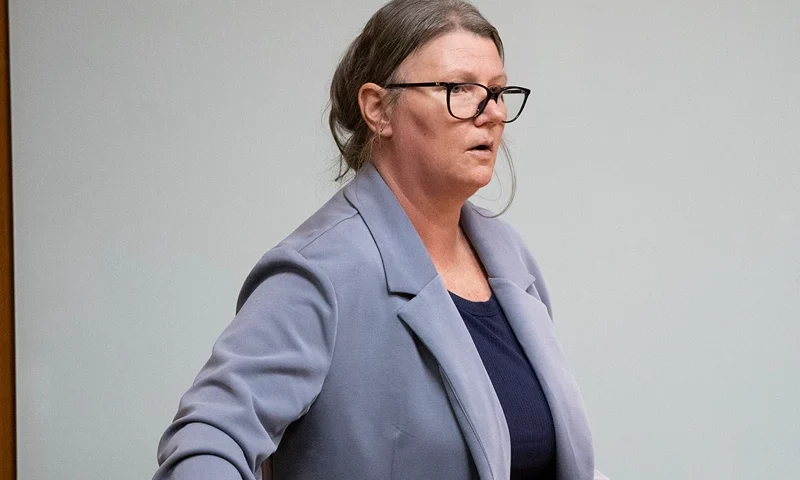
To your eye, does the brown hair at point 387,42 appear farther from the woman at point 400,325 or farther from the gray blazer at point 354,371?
the gray blazer at point 354,371

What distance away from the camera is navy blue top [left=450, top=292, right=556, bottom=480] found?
147 cm

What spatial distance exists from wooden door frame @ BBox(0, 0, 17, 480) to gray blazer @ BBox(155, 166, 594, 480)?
1.18m

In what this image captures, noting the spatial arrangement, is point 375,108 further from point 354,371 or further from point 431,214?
point 354,371

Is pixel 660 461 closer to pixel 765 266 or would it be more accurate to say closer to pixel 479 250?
pixel 765 266

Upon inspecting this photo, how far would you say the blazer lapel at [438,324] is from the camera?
1.38 metres

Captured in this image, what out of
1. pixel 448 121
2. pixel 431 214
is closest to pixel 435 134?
pixel 448 121

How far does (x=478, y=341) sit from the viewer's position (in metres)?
1.51

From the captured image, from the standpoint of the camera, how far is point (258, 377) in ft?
4.19

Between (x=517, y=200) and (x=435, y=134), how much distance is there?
1341 millimetres

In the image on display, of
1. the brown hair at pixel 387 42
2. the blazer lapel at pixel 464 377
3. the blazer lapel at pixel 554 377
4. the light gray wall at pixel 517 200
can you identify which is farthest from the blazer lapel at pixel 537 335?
the light gray wall at pixel 517 200

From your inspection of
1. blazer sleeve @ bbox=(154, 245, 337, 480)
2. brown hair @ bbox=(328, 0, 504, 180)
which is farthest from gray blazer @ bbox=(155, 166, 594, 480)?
brown hair @ bbox=(328, 0, 504, 180)

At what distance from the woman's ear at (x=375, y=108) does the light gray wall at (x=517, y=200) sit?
1.03m

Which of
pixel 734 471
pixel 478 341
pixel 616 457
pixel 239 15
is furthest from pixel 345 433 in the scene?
pixel 734 471

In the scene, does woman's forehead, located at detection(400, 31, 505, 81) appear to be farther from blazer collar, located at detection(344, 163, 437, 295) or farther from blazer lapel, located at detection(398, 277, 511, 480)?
blazer lapel, located at detection(398, 277, 511, 480)
